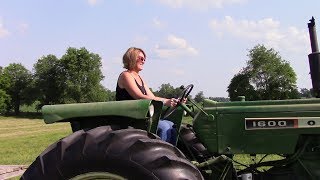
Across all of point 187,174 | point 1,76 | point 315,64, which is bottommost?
point 187,174

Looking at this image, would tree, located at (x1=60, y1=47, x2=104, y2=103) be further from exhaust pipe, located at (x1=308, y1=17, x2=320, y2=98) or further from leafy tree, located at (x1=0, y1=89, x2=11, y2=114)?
exhaust pipe, located at (x1=308, y1=17, x2=320, y2=98)

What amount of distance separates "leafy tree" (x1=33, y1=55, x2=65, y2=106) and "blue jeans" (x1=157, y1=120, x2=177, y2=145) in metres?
79.6

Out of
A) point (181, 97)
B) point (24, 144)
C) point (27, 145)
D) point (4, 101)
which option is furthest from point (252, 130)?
point (4, 101)

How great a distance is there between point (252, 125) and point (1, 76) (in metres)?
86.9

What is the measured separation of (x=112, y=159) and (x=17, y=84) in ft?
292

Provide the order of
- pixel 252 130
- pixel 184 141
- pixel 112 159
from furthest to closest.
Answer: pixel 184 141 → pixel 252 130 → pixel 112 159

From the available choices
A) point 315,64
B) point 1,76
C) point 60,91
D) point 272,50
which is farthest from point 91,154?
point 1,76

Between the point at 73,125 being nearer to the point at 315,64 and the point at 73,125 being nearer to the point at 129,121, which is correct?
the point at 129,121

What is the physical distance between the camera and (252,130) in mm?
4848

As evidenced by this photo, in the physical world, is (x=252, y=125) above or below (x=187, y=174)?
above

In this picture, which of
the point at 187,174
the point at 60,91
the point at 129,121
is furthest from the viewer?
the point at 60,91

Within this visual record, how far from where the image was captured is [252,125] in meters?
4.86

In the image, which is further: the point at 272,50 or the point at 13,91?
the point at 13,91

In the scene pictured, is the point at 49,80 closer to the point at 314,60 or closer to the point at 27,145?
the point at 27,145
